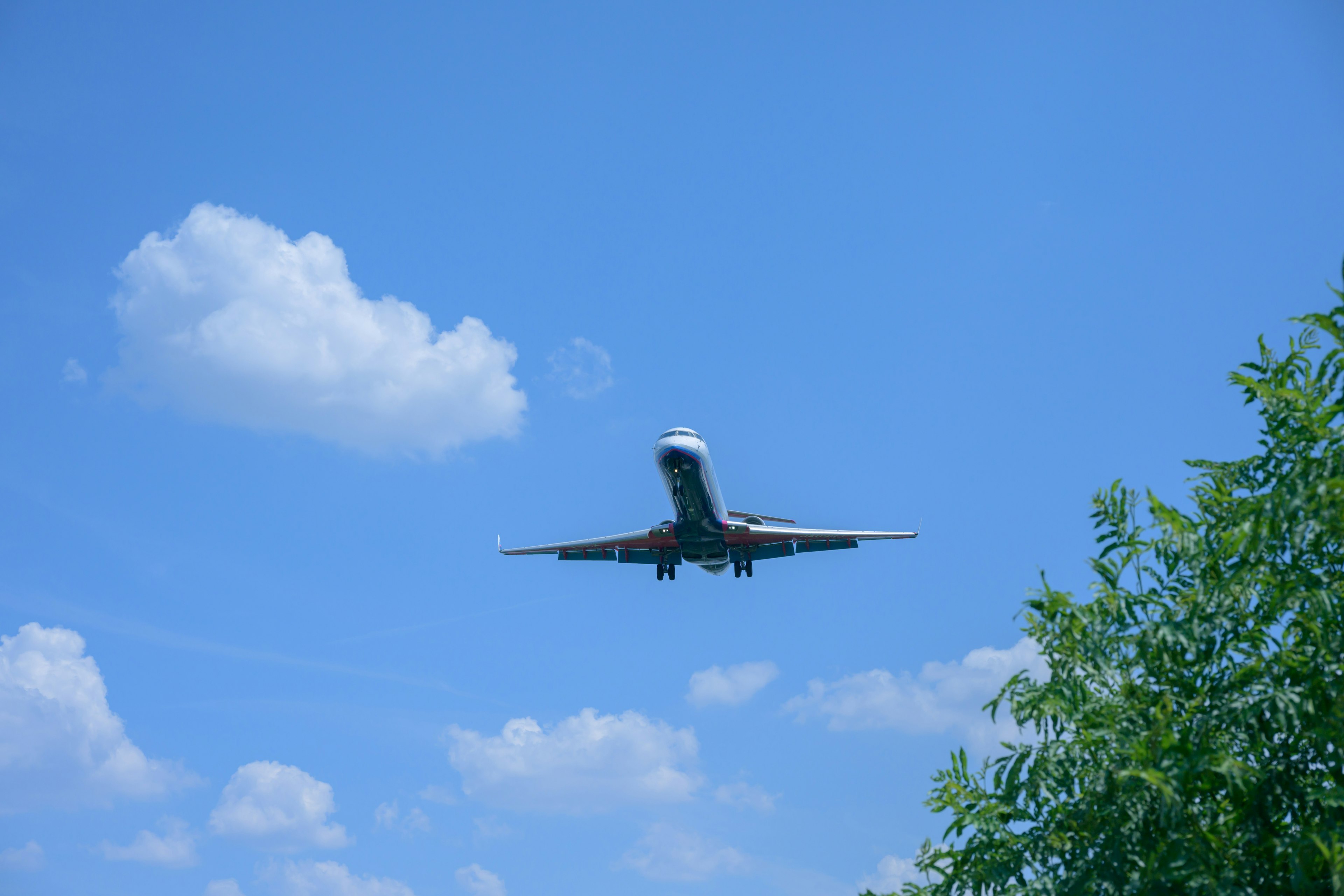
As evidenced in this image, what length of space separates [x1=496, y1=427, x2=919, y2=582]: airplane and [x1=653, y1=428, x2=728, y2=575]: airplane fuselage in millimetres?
43

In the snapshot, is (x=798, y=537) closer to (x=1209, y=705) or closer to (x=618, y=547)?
(x=618, y=547)

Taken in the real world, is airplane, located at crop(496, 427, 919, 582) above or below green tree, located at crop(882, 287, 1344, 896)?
above

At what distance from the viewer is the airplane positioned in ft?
187

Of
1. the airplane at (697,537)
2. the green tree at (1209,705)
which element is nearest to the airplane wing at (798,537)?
the airplane at (697,537)

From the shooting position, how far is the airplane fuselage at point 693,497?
5631cm

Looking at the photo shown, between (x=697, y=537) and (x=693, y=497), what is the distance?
13.8 feet

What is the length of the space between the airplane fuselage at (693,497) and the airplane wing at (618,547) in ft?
4.35

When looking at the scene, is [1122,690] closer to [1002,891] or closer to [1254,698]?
[1254,698]

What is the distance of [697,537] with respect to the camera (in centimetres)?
6212

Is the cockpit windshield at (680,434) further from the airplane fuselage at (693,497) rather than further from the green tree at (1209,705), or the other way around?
the green tree at (1209,705)

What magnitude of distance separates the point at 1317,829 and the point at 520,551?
58.5 m

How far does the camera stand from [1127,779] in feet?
59.8

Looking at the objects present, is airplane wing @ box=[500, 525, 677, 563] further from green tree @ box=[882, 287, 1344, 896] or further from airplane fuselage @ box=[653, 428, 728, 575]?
green tree @ box=[882, 287, 1344, 896]

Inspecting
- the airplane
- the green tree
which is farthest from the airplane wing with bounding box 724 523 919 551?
the green tree
